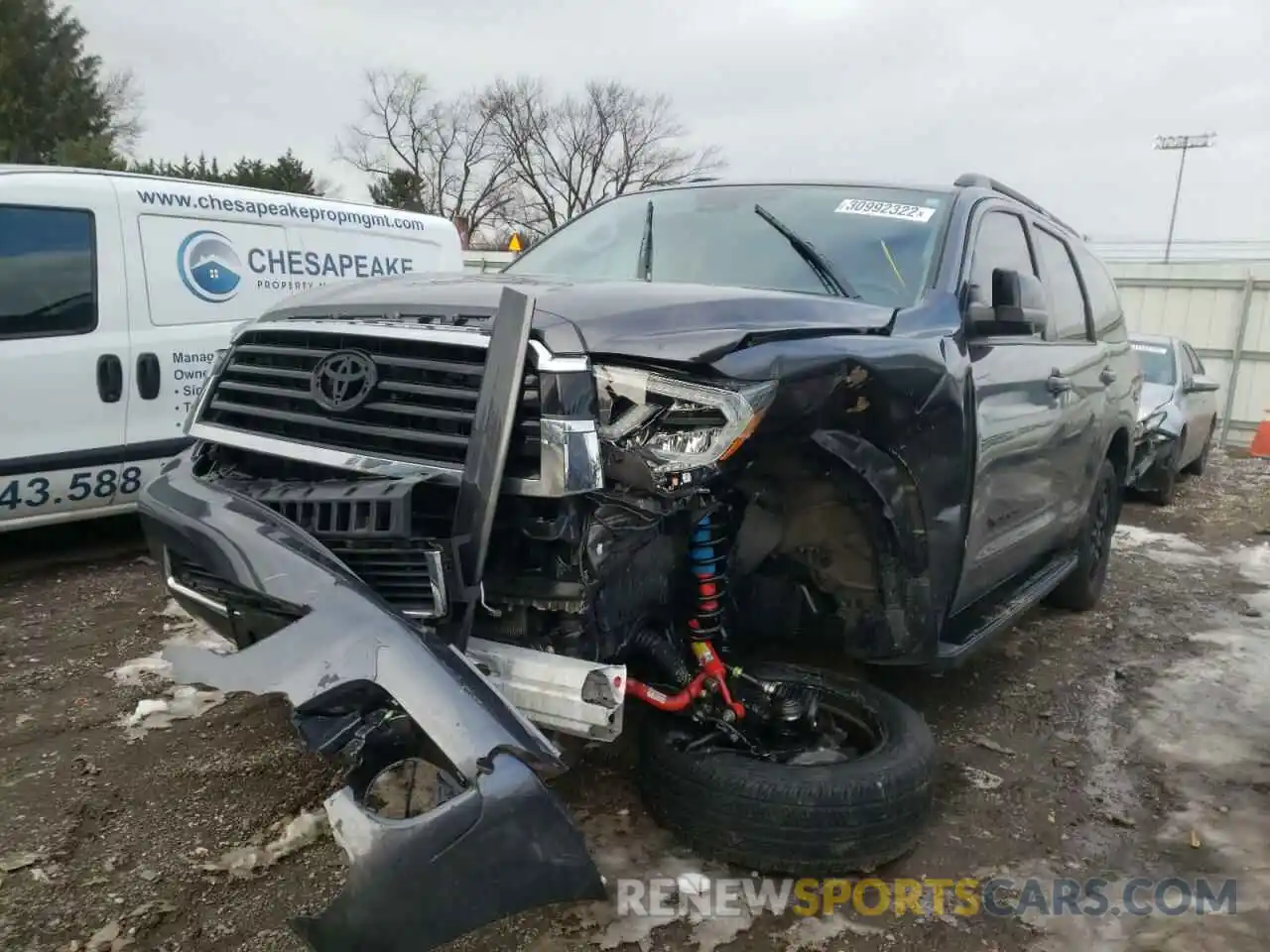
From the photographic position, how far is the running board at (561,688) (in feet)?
6.87

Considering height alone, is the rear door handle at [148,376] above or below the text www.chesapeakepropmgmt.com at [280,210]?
below

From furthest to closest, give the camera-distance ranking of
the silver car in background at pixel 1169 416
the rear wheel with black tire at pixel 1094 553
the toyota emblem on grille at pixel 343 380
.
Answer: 1. the silver car in background at pixel 1169 416
2. the rear wheel with black tire at pixel 1094 553
3. the toyota emblem on grille at pixel 343 380

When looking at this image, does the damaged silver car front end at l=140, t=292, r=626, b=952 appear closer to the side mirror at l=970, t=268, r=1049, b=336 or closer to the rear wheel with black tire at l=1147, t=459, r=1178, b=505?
the side mirror at l=970, t=268, r=1049, b=336

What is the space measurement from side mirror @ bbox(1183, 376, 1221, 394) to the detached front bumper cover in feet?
31.4

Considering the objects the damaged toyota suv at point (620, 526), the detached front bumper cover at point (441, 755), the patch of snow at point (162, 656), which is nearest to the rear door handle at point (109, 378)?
the patch of snow at point (162, 656)

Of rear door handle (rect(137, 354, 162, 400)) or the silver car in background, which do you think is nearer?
rear door handle (rect(137, 354, 162, 400))

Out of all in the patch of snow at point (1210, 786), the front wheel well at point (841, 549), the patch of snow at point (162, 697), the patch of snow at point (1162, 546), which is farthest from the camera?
the patch of snow at point (1162, 546)

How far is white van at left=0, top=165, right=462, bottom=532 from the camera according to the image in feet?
15.6

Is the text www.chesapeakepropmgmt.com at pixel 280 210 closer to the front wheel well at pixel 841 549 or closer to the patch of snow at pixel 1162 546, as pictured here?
the front wheel well at pixel 841 549

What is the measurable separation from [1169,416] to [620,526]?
27.3 ft

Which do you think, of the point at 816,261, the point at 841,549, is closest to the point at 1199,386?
the point at 816,261

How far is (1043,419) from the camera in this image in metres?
3.79

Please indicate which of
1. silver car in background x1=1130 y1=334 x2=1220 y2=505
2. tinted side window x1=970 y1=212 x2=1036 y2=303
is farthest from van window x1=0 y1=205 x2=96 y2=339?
silver car in background x1=1130 y1=334 x2=1220 y2=505

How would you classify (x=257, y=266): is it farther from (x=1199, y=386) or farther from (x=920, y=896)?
(x=1199, y=386)
